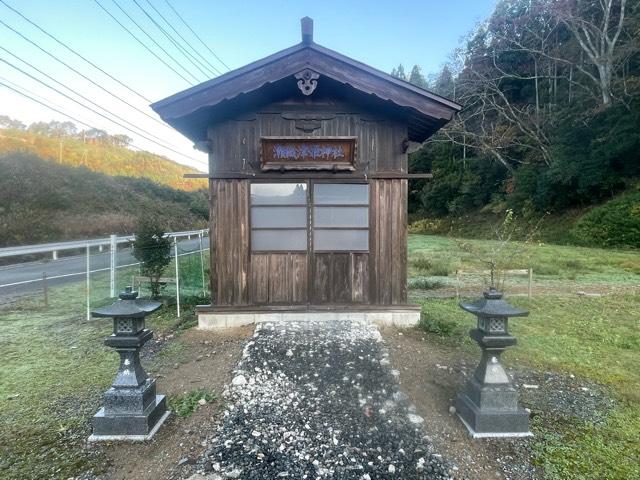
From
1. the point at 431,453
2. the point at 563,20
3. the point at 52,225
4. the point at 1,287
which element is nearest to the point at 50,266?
the point at 1,287

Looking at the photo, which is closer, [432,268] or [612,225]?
[432,268]

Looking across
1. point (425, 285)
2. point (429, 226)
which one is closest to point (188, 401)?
point (425, 285)

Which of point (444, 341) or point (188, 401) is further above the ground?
point (444, 341)

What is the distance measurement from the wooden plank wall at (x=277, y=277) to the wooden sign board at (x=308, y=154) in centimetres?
145

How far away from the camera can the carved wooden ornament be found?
552cm

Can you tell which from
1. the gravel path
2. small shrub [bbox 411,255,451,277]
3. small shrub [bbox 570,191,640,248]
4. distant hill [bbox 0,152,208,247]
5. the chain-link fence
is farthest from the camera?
distant hill [bbox 0,152,208,247]

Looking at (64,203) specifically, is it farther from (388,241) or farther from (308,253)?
(388,241)

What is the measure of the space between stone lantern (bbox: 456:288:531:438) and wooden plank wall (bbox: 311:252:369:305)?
8.70 ft

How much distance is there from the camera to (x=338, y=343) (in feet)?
17.0

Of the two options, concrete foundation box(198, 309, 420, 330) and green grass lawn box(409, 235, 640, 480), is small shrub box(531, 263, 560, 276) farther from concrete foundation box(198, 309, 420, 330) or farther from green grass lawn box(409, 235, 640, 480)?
concrete foundation box(198, 309, 420, 330)

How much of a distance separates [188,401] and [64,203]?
92.9 feet

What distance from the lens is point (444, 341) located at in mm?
5633

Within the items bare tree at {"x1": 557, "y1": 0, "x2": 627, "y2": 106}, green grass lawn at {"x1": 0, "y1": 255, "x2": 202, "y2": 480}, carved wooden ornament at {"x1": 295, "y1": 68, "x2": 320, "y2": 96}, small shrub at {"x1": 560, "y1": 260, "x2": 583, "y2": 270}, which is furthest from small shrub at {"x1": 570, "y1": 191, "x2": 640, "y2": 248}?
green grass lawn at {"x1": 0, "y1": 255, "x2": 202, "y2": 480}

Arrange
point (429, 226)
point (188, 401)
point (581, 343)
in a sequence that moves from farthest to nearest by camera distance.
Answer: point (429, 226), point (581, 343), point (188, 401)
